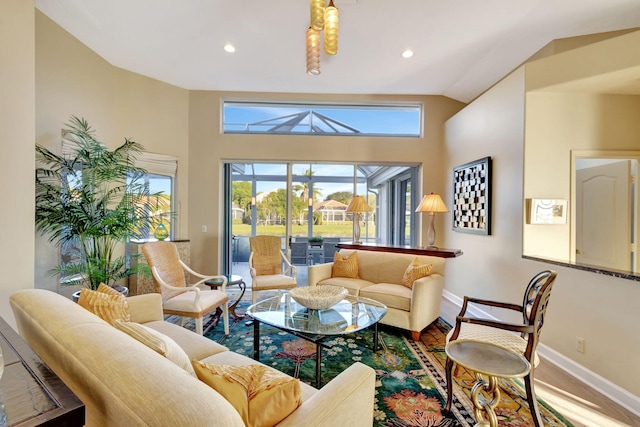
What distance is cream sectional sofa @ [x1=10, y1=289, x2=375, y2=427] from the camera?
691 millimetres

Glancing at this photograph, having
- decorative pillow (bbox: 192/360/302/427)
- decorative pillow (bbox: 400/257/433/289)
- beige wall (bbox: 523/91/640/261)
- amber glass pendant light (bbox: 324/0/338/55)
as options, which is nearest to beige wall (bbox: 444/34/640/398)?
beige wall (bbox: 523/91/640/261)

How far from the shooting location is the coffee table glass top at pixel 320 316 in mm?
2094

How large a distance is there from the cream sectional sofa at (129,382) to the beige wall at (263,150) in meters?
3.32

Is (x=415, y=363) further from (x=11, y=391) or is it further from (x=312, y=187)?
(x=312, y=187)

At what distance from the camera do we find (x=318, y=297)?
2.39 metres

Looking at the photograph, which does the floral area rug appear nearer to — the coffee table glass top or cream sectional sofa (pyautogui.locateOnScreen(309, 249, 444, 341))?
cream sectional sofa (pyautogui.locateOnScreen(309, 249, 444, 341))

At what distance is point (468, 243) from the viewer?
12.9 feet

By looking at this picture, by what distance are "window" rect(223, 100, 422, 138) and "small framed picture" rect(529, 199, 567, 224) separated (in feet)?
7.72

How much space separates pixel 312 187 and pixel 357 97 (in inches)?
67.9

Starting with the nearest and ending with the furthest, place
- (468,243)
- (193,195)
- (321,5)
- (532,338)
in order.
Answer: (532,338), (321,5), (468,243), (193,195)

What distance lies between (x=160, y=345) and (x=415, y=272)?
2.67 metres

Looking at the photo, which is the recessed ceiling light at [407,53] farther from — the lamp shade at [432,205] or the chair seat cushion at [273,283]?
the chair seat cushion at [273,283]

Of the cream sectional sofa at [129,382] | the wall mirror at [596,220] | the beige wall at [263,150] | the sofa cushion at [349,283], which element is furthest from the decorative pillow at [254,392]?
the beige wall at [263,150]

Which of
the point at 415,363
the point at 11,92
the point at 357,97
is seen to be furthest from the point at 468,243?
the point at 11,92
